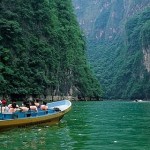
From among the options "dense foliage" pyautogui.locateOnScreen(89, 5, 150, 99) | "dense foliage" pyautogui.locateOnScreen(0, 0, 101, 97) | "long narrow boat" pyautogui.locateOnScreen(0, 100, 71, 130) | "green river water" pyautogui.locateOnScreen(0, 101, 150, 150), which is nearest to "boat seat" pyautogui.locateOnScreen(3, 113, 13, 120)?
"long narrow boat" pyautogui.locateOnScreen(0, 100, 71, 130)

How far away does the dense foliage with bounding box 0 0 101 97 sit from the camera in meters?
57.3

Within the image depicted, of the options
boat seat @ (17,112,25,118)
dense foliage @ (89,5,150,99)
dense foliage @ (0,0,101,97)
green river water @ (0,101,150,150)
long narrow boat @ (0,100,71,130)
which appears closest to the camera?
green river water @ (0,101,150,150)

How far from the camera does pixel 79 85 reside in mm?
85188

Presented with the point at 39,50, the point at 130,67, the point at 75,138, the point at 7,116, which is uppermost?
the point at 130,67

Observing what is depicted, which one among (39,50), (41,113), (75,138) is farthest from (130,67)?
(75,138)

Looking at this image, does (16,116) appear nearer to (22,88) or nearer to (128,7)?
(22,88)

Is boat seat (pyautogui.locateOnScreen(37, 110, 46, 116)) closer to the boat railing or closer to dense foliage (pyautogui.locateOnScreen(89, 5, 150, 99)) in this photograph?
the boat railing

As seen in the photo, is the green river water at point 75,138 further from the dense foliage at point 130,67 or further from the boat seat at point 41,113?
the dense foliage at point 130,67

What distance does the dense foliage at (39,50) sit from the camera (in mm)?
57344

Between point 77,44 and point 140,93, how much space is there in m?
37.5

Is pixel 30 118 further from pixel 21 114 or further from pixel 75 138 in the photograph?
pixel 75 138

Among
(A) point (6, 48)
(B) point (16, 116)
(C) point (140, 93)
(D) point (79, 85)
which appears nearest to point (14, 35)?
(A) point (6, 48)

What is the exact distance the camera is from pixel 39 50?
6475 cm

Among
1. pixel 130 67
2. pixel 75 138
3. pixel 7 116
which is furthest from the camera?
pixel 130 67
